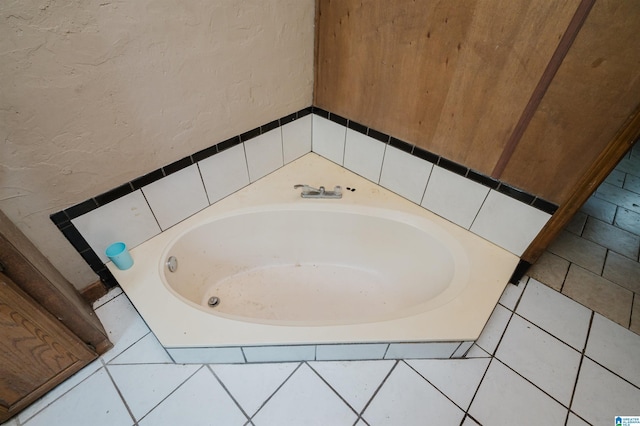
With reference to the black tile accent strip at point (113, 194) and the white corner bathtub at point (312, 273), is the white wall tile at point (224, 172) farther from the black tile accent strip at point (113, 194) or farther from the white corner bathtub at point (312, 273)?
the black tile accent strip at point (113, 194)

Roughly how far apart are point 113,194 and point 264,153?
2.20 feet

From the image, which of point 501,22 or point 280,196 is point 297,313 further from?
point 501,22

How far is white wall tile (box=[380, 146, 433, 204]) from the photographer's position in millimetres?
1255

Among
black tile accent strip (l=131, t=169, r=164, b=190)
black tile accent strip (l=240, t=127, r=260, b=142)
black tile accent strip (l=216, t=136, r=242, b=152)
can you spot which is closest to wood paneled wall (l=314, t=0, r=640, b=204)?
black tile accent strip (l=240, t=127, r=260, b=142)

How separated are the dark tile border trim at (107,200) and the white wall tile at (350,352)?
876mm

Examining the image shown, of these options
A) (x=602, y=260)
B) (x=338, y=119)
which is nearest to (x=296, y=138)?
(x=338, y=119)

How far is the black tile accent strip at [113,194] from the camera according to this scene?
94cm

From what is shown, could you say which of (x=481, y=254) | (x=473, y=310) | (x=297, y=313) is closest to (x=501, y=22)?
(x=481, y=254)

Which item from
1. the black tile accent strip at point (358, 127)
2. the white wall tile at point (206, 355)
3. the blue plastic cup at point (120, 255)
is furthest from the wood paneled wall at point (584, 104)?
the blue plastic cup at point (120, 255)

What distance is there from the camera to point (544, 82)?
0.83 meters

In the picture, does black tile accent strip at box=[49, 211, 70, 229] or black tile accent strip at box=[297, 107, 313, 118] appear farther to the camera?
black tile accent strip at box=[297, 107, 313, 118]

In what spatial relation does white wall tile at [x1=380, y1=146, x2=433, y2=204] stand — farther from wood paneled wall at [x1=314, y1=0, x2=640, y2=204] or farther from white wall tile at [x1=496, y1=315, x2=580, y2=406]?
white wall tile at [x1=496, y1=315, x2=580, y2=406]

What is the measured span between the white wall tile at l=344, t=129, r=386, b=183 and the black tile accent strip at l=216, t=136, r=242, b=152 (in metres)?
0.57

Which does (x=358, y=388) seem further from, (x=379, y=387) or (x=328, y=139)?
(x=328, y=139)
